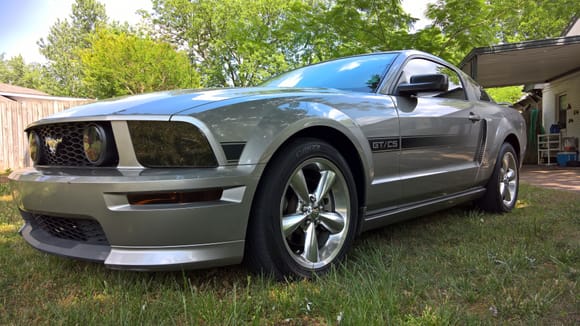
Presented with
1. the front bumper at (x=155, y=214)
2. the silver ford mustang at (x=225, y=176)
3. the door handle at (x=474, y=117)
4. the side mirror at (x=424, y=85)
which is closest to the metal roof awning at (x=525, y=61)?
the door handle at (x=474, y=117)

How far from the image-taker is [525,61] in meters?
9.67

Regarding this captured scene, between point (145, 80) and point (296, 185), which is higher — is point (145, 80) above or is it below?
above

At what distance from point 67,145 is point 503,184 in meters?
3.95

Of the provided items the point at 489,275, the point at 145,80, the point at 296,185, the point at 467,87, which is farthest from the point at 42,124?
the point at 145,80

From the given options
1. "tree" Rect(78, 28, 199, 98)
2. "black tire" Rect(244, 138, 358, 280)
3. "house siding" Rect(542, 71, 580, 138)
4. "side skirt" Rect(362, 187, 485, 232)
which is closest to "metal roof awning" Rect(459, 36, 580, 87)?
"house siding" Rect(542, 71, 580, 138)

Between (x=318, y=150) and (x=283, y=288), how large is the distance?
73cm

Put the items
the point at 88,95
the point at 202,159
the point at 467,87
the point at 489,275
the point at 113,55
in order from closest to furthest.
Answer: the point at 202,159 → the point at 489,275 → the point at 467,87 → the point at 113,55 → the point at 88,95

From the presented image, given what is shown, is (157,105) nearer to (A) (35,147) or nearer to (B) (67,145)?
(B) (67,145)

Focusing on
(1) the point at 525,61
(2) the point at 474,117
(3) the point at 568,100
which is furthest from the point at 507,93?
(2) the point at 474,117

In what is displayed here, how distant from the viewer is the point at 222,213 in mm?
1799

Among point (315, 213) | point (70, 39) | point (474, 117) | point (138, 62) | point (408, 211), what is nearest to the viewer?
point (315, 213)

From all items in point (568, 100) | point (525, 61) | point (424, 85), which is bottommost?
point (424, 85)

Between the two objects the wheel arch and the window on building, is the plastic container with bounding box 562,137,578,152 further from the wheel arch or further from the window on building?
the wheel arch

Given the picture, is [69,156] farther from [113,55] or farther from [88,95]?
[88,95]
